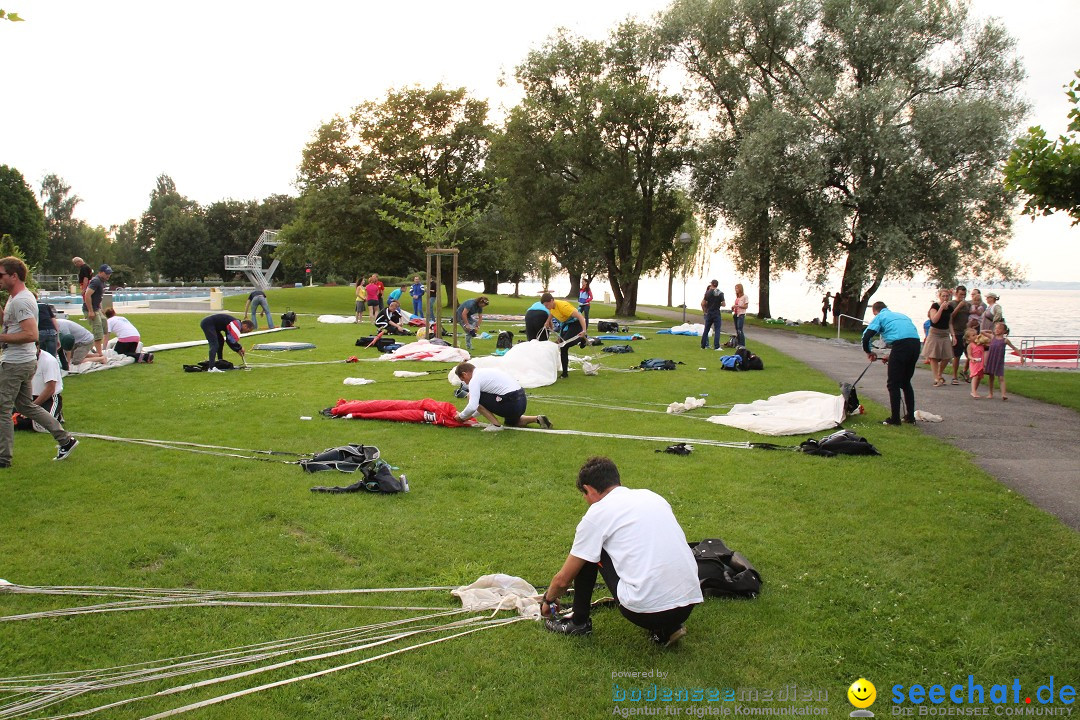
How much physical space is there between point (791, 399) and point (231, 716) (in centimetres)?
990

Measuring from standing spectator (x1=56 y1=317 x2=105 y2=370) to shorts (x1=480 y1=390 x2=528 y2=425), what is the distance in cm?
977

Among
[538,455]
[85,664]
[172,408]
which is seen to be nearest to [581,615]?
[85,664]

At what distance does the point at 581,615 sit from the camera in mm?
4266

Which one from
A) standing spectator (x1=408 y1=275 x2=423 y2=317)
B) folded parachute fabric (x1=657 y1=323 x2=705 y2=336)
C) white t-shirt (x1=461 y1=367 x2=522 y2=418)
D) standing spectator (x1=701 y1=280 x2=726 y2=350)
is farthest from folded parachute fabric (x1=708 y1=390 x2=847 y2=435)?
standing spectator (x1=408 y1=275 x2=423 y2=317)

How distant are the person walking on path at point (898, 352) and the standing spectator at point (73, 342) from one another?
593 inches

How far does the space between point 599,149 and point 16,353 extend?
28.7 metres

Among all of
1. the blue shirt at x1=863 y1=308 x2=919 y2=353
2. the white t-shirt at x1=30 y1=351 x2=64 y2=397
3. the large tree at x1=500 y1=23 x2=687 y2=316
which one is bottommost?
the white t-shirt at x1=30 y1=351 x2=64 y2=397

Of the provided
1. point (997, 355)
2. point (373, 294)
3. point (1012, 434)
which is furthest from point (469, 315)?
point (1012, 434)

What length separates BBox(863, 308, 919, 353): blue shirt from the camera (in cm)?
1009

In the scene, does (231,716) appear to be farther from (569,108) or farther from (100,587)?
(569,108)

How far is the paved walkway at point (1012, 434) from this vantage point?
7.23 meters

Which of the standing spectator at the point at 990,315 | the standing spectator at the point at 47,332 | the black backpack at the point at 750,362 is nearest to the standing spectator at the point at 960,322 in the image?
the standing spectator at the point at 990,315

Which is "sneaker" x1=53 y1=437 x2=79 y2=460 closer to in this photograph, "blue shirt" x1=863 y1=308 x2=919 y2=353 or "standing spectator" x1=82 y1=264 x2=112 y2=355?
"standing spectator" x1=82 y1=264 x2=112 y2=355

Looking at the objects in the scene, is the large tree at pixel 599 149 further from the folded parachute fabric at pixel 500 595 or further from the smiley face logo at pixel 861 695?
the smiley face logo at pixel 861 695
